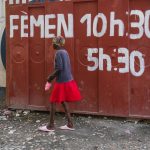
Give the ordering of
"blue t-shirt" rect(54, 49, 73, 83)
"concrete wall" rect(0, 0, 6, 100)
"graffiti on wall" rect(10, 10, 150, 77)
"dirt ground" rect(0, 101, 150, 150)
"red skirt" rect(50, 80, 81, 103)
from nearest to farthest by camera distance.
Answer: "dirt ground" rect(0, 101, 150, 150)
"blue t-shirt" rect(54, 49, 73, 83)
"red skirt" rect(50, 80, 81, 103)
"graffiti on wall" rect(10, 10, 150, 77)
"concrete wall" rect(0, 0, 6, 100)

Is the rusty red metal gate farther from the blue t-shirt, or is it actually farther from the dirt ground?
the blue t-shirt

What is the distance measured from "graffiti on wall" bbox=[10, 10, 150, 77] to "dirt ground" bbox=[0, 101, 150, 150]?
3.04 feet

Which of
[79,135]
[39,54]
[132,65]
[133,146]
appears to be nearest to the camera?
[133,146]

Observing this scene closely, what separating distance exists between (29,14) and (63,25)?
759 mm

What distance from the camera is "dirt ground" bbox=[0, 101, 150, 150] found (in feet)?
20.5

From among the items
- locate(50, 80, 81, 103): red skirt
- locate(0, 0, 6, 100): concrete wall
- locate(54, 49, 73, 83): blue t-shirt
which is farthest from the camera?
locate(0, 0, 6, 100): concrete wall

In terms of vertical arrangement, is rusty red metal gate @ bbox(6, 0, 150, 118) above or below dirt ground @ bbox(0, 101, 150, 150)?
above

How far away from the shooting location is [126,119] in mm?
7445

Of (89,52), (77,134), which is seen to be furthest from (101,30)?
(77,134)

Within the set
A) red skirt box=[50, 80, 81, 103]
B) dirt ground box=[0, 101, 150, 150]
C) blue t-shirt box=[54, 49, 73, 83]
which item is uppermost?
blue t-shirt box=[54, 49, 73, 83]

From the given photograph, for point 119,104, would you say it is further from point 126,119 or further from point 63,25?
point 63,25

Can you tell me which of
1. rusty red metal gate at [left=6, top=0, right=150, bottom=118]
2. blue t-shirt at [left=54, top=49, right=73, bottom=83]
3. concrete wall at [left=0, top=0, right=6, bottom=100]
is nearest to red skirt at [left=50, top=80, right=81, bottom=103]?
blue t-shirt at [left=54, top=49, right=73, bottom=83]

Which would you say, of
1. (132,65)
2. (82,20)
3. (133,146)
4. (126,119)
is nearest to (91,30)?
(82,20)

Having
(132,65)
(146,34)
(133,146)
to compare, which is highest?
(146,34)
